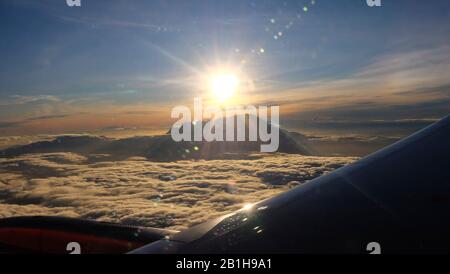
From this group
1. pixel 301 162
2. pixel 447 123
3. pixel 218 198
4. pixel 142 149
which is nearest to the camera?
pixel 447 123

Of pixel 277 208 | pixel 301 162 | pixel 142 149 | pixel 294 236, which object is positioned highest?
pixel 142 149

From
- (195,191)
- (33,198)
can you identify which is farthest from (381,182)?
(33,198)

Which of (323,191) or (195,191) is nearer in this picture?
(323,191)

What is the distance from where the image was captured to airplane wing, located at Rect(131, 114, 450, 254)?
5.78 ft

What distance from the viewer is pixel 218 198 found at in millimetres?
82000

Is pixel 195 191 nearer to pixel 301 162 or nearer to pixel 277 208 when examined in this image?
pixel 301 162

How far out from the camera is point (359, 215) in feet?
6.35

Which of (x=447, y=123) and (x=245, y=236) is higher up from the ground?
(x=447, y=123)

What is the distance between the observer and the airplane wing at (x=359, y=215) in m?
1.76
